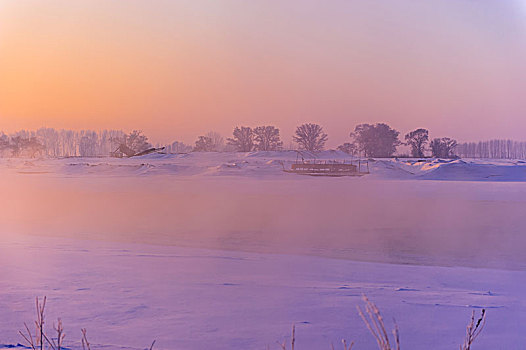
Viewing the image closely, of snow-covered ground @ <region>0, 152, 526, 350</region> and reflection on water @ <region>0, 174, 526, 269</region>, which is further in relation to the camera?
reflection on water @ <region>0, 174, 526, 269</region>

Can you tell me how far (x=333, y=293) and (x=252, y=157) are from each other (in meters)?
23.7

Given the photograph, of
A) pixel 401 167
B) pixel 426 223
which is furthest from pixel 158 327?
pixel 401 167

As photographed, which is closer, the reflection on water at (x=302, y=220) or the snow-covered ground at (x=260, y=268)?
the snow-covered ground at (x=260, y=268)

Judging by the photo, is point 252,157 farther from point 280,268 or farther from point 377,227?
point 280,268

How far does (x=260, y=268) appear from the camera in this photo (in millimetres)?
4562

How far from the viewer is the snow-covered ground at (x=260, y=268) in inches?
113

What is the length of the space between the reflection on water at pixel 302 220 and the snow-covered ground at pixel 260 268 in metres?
0.04

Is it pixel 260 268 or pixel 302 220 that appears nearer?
pixel 260 268

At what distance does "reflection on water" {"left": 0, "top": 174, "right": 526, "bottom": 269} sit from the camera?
628cm

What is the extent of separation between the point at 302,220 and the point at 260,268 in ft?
14.1

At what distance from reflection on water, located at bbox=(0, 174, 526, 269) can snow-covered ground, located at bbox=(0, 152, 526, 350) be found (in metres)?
0.04

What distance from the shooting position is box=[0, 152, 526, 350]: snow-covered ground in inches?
113

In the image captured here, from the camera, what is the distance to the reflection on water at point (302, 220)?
6281 mm

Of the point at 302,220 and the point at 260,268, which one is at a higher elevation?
the point at 260,268
